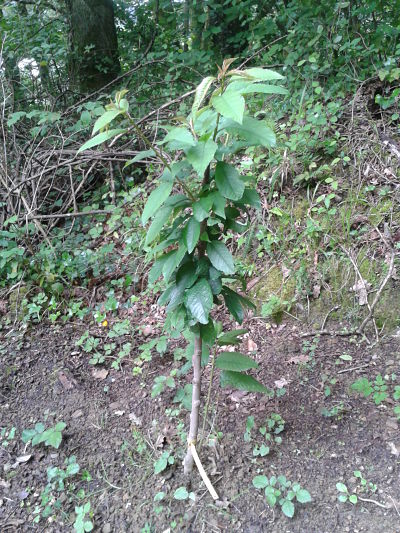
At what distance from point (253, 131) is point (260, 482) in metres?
1.49

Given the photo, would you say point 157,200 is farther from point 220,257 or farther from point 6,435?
point 6,435

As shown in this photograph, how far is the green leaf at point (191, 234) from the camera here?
4.91 feet

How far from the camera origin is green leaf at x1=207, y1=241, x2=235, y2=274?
155 centimetres

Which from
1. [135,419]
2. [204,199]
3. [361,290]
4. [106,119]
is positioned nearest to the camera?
[106,119]

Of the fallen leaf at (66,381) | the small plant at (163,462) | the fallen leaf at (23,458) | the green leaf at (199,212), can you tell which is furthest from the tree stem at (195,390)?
the fallen leaf at (66,381)

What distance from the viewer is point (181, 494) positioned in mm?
1864

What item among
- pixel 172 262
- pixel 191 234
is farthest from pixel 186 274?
pixel 191 234

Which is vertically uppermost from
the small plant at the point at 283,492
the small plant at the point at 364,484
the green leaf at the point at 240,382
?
the green leaf at the point at 240,382

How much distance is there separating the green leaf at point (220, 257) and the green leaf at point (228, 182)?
240mm

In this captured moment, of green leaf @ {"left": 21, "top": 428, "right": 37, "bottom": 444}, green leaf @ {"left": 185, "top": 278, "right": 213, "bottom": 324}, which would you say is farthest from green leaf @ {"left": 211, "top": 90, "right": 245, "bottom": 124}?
green leaf @ {"left": 21, "top": 428, "right": 37, "bottom": 444}

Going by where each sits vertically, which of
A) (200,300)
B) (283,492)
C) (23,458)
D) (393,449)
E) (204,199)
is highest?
(204,199)

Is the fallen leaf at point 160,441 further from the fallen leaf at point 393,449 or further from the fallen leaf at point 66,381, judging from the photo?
the fallen leaf at point 393,449

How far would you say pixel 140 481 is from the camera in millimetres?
2023

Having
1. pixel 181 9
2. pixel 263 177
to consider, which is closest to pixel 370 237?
pixel 263 177
